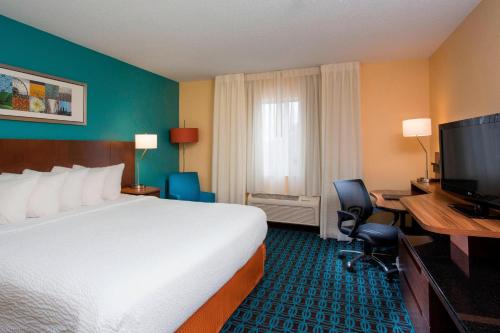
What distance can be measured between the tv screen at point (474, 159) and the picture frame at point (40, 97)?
388cm

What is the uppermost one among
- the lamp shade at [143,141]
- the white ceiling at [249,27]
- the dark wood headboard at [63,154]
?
the white ceiling at [249,27]

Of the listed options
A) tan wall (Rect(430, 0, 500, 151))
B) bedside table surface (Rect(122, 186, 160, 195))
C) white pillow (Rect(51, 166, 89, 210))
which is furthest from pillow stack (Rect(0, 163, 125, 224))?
tan wall (Rect(430, 0, 500, 151))

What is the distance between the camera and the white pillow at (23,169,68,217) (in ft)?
7.63

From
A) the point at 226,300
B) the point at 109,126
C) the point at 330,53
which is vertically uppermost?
the point at 330,53

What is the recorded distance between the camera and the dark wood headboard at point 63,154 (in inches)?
104

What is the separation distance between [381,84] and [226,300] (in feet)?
12.2

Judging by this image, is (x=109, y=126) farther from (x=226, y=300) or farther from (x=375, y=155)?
(x=375, y=155)

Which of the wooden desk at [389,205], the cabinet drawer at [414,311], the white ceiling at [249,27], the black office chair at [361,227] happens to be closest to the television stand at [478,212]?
the cabinet drawer at [414,311]

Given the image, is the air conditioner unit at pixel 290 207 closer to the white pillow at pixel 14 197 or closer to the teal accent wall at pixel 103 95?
the teal accent wall at pixel 103 95

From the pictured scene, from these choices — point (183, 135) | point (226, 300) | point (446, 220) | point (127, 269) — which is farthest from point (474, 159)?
point (183, 135)

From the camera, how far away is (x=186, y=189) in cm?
454

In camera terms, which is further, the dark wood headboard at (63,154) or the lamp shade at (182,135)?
the lamp shade at (182,135)

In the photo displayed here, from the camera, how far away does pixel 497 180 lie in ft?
5.15

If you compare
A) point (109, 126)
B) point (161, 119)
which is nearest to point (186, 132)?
point (161, 119)
